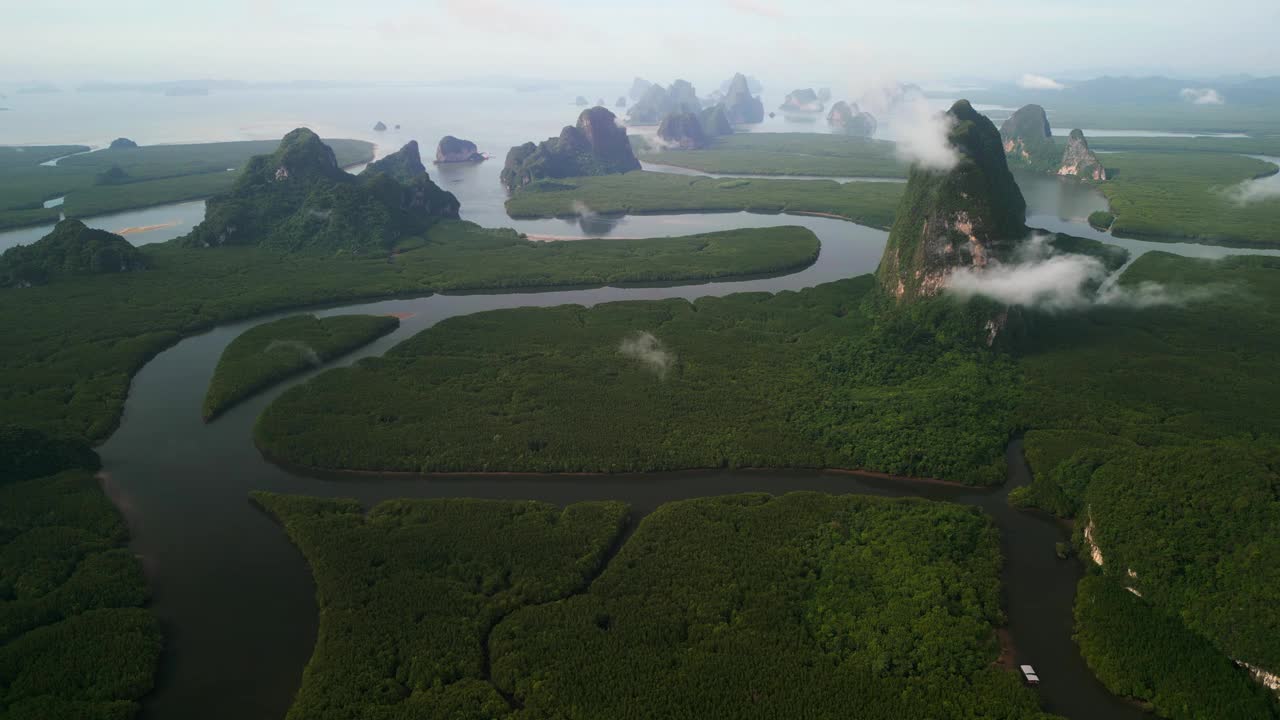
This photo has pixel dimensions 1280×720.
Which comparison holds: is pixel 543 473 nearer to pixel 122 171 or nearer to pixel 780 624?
pixel 780 624

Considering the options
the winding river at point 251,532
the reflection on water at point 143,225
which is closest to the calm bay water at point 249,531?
the winding river at point 251,532

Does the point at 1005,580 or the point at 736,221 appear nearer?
the point at 1005,580

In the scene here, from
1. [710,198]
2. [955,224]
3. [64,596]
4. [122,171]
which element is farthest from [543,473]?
[122,171]

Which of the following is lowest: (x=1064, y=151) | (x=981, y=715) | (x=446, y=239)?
(x=981, y=715)

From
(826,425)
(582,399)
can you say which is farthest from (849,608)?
(582,399)

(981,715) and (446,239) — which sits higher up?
(446,239)

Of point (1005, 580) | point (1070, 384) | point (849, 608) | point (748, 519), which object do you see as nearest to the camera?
point (849, 608)

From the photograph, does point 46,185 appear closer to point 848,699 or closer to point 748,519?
point 748,519
